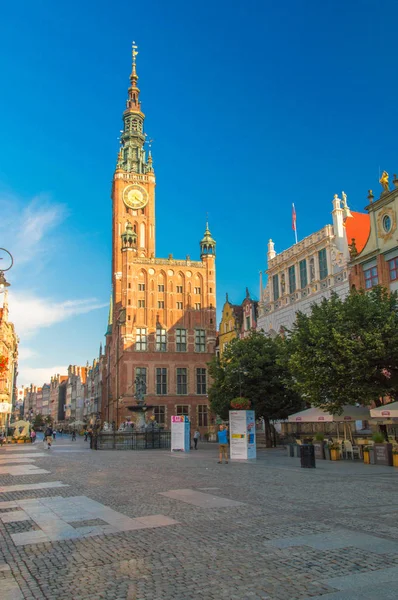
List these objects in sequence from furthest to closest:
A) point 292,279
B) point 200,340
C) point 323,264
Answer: point 200,340, point 292,279, point 323,264

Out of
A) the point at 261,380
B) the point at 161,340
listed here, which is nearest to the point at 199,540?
the point at 261,380

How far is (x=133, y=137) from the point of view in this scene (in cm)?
8506

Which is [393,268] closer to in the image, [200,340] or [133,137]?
[200,340]

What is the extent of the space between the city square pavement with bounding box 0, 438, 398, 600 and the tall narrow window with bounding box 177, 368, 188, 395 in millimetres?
49517

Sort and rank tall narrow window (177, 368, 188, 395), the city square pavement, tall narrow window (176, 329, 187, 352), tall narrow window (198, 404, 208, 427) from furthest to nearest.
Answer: tall narrow window (176, 329, 187, 352), tall narrow window (177, 368, 188, 395), tall narrow window (198, 404, 208, 427), the city square pavement

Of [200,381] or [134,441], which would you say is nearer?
[134,441]

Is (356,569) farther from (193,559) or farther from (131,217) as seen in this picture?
(131,217)

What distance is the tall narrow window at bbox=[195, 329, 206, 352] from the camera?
6756cm

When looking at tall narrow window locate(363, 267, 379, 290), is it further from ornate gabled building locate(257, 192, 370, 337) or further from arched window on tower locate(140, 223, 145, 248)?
arched window on tower locate(140, 223, 145, 248)

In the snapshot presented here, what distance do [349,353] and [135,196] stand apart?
60.1m

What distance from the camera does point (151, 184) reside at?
80562 mm

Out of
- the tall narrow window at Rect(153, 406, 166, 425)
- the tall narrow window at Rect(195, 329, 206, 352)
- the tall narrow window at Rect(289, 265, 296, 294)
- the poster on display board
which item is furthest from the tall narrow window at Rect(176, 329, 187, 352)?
the poster on display board

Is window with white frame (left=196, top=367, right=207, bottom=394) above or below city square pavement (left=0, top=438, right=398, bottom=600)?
above

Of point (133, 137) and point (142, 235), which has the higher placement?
point (133, 137)
